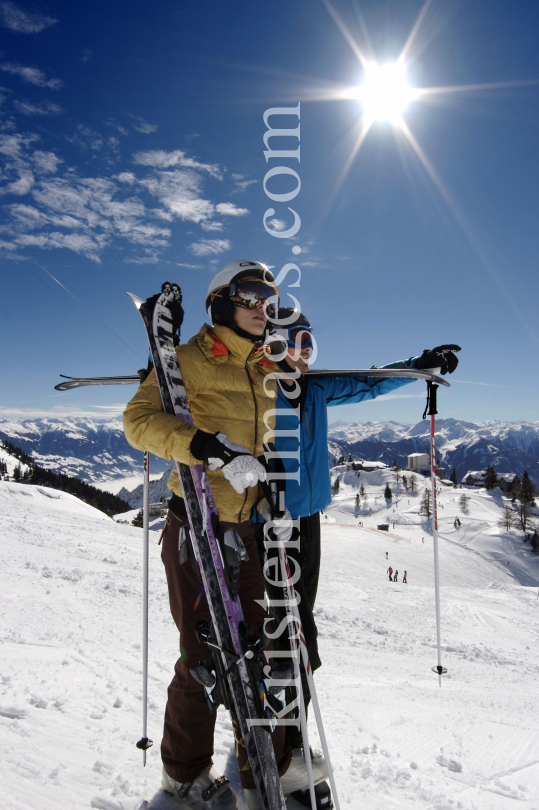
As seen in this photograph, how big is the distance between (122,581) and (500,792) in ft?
24.8

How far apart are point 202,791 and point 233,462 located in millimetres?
1940

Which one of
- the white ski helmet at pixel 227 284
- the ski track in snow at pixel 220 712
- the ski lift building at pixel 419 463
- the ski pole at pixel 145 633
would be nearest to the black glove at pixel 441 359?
the white ski helmet at pixel 227 284

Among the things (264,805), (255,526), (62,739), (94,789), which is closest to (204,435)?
(255,526)

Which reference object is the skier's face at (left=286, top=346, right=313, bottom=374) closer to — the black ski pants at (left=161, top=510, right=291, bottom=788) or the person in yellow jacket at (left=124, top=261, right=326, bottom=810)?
the person in yellow jacket at (left=124, top=261, right=326, bottom=810)

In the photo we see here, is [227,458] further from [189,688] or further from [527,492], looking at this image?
[527,492]

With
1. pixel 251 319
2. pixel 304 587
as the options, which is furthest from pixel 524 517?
pixel 251 319

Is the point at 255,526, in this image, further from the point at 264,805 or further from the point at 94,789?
the point at 94,789

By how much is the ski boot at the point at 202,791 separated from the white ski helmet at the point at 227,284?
2775 mm

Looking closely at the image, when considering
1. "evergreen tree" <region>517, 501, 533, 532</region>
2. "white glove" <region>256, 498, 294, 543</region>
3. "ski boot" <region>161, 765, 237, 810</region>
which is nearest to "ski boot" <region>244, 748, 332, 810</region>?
"ski boot" <region>161, 765, 237, 810</region>

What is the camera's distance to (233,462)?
218cm

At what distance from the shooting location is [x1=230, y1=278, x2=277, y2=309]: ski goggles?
8.66 ft

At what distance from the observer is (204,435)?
2137mm

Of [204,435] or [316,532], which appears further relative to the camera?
[316,532]

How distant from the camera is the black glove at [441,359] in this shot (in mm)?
3488
